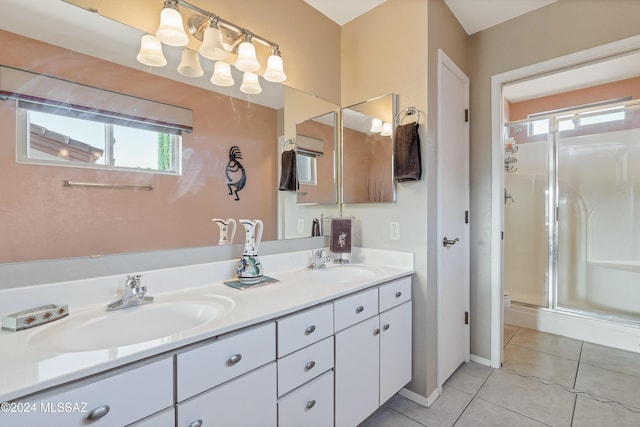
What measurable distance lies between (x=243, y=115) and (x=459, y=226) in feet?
5.39

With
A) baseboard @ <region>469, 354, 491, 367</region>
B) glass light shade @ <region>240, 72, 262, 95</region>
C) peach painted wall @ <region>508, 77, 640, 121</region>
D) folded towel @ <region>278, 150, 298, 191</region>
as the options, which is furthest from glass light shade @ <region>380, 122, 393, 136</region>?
peach painted wall @ <region>508, 77, 640, 121</region>

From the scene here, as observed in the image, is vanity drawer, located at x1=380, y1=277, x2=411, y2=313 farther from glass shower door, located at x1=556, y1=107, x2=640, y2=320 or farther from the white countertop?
glass shower door, located at x1=556, y1=107, x2=640, y2=320

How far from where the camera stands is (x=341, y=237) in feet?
6.63

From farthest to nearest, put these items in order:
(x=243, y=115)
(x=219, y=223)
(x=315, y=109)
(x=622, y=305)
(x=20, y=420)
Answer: (x=622, y=305)
(x=315, y=109)
(x=243, y=115)
(x=219, y=223)
(x=20, y=420)

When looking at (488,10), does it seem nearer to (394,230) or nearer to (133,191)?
(394,230)

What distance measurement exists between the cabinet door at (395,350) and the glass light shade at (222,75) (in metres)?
1.47

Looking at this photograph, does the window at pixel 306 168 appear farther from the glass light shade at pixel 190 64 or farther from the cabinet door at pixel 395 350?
the cabinet door at pixel 395 350

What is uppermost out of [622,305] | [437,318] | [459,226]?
[459,226]

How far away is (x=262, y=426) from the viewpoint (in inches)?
40.7

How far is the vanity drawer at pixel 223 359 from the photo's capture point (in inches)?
33.5

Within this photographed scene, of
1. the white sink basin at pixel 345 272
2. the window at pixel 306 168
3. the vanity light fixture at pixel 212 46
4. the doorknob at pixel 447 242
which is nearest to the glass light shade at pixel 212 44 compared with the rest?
the vanity light fixture at pixel 212 46

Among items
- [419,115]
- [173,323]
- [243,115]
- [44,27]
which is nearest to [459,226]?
[419,115]

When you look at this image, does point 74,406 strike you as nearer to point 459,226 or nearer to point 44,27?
point 44,27

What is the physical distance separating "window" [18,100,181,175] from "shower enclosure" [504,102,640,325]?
128 inches
